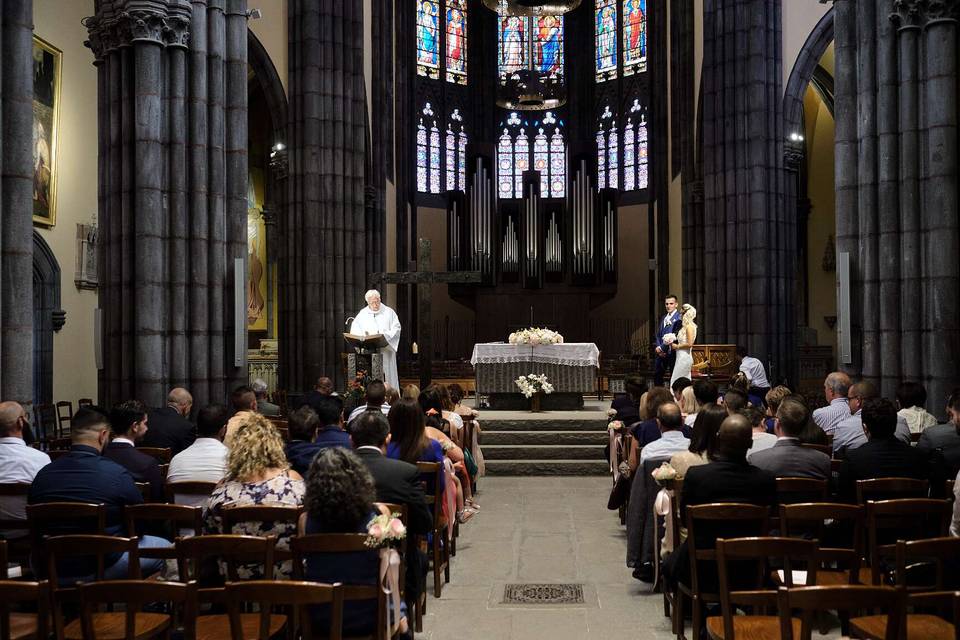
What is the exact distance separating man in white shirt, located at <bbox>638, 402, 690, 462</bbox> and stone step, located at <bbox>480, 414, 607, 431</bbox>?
6620mm

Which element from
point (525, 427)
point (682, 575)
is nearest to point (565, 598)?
point (682, 575)

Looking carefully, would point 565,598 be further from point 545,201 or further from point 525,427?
point 545,201

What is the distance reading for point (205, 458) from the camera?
6004 mm

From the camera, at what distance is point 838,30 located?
37.4 ft

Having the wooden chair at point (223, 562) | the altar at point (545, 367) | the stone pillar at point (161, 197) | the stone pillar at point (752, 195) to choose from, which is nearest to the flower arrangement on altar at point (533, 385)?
the altar at point (545, 367)

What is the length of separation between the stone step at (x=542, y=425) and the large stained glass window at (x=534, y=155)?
63.7 ft

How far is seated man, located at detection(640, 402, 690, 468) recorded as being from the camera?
6691 mm

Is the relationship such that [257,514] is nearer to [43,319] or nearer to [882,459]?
[882,459]

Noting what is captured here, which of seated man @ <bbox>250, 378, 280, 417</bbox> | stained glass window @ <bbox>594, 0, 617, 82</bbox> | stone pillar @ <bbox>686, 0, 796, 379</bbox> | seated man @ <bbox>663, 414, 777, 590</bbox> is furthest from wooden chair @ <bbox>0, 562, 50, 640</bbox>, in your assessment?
stained glass window @ <bbox>594, 0, 617, 82</bbox>

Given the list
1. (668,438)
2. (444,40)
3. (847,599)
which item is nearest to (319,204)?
(668,438)

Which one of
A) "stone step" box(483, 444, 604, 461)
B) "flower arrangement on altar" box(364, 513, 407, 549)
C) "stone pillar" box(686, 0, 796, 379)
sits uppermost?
"stone pillar" box(686, 0, 796, 379)

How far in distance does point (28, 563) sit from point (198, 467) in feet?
3.61

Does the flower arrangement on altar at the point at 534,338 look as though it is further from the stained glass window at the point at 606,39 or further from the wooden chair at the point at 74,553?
the stained glass window at the point at 606,39

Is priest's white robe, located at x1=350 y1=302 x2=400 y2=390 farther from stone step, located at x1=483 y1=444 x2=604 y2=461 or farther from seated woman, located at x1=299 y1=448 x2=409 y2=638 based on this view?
seated woman, located at x1=299 y1=448 x2=409 y2=638
